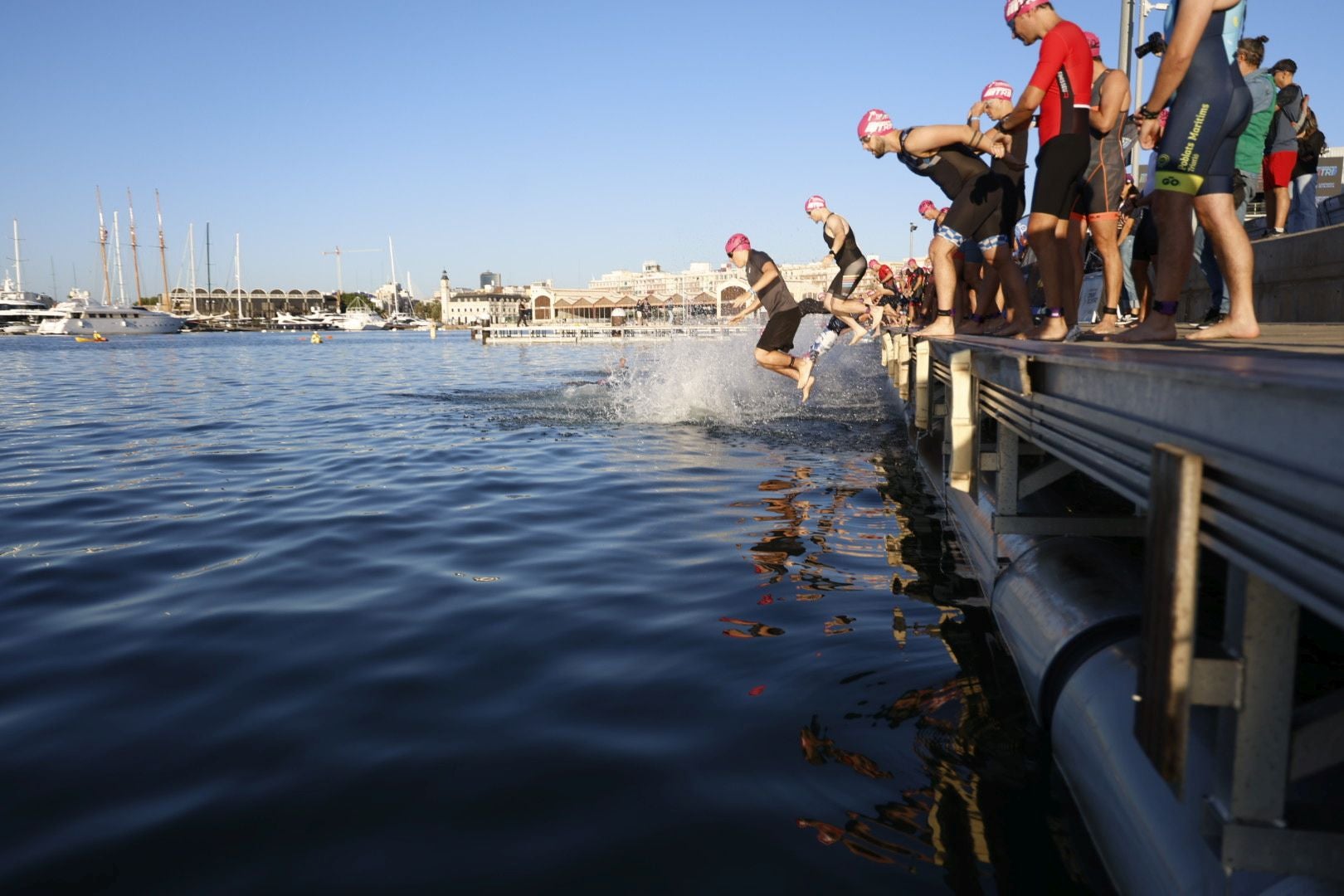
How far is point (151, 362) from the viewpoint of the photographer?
3631 centimetres

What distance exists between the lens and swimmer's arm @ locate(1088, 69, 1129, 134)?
5.70m

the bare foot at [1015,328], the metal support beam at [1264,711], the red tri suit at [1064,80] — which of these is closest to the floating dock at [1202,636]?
the metal support beam at [1264,711]

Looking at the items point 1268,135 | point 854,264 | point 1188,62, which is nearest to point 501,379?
point 854,264

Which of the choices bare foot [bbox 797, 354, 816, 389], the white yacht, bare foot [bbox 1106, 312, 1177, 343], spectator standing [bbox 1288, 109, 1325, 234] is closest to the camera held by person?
bare foot [bbox 1106, 312, 1177, 343]

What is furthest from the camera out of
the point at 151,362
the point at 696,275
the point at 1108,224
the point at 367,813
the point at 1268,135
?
the point at 696,275

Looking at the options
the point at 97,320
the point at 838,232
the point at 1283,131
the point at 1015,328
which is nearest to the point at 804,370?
the point at 838,232

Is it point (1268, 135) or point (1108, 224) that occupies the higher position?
point (1268, 135)

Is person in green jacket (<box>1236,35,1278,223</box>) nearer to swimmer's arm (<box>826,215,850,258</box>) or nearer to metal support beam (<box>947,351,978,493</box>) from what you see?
metal support beam (<box>947,351,978,493</box>)

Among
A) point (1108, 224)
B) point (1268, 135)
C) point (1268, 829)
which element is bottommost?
point (1268, 829)

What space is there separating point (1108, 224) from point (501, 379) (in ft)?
63.4

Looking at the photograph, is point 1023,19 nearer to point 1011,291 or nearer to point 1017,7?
point 1017,7

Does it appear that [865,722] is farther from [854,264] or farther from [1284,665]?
[854,264]

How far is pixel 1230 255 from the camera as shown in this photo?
4207mm

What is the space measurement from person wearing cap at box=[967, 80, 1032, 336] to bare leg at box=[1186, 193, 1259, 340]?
2310 mm
